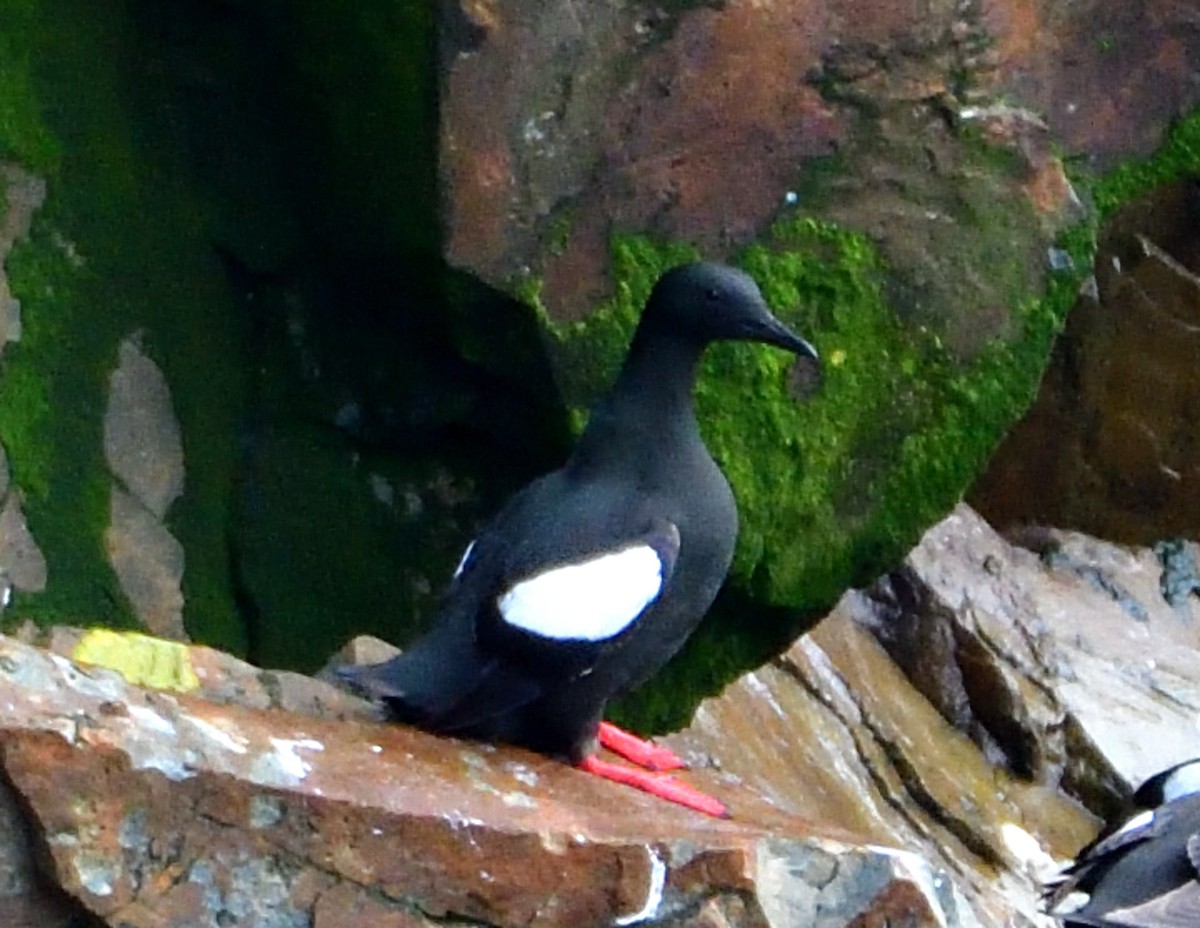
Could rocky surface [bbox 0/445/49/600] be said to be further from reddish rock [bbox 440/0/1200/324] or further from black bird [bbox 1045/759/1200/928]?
black bird [bbox 1045/759/1200/928]

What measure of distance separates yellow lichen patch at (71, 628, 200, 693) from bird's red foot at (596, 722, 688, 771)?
0.71m

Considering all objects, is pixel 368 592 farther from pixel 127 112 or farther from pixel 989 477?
pixel 989 477

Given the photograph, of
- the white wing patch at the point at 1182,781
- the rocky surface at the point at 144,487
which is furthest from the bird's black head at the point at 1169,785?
the rocky surface at the point at 144,487

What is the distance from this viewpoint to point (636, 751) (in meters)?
3.71

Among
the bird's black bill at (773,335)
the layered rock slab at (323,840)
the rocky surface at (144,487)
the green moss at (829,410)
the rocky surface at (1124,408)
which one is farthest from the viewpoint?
the rocky surface at (1124,408)

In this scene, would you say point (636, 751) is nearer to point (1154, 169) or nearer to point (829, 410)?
point (829, 410)

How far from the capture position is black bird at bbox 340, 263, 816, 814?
337 cm

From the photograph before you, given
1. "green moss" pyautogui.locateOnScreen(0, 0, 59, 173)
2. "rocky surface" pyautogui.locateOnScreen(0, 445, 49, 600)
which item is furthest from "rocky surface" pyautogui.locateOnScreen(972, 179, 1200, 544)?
"rocky surface" pyautogui.locateOnScreen(0, 445, 49, 600)

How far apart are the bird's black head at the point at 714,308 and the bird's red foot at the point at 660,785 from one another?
0.74 m

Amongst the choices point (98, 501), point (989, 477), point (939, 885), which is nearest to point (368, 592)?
point (98, 501)

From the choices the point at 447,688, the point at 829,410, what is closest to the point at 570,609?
the point at 447,688

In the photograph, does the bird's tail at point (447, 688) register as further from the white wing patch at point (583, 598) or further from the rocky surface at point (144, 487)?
the rocky surface at point (144, 487)

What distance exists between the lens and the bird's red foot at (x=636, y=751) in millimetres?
3678

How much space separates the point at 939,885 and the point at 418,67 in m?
1.88
